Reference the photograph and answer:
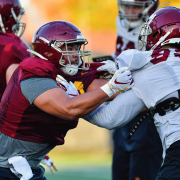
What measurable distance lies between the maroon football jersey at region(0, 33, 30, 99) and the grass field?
209 centimetres

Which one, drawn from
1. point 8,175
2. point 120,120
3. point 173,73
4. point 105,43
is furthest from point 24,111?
point 105,43

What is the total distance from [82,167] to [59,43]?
3.11m

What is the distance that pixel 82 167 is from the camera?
503 centimetres

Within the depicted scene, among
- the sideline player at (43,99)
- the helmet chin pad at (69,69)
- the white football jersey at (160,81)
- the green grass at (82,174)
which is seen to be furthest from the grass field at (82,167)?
the white football jersey at (160,81)

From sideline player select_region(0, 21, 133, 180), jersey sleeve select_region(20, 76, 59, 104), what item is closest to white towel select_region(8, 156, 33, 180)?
sideline player select_region(0, 21, 133, 180)

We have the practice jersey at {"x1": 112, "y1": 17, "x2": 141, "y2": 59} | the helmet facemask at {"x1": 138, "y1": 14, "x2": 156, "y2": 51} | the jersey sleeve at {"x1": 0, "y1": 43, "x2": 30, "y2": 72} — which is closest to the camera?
the helmet facemask at {"x1": 138, "y1": 14, "x2": 156, "y2": 51}

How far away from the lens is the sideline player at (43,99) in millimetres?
1967

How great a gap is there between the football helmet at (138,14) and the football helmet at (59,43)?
4.88 ft

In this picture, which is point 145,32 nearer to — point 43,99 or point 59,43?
point 59,43

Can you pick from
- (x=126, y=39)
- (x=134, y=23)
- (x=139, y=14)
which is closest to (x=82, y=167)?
(x=126, y=39)

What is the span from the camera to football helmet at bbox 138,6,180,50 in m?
2.13

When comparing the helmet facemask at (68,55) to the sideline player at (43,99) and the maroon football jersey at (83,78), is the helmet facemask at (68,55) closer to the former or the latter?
the sideline player at (43,99)

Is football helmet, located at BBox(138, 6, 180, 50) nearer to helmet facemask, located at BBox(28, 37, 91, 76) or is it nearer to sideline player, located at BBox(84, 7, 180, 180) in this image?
sideline player, located at BBox(84, 7, 180, 180)

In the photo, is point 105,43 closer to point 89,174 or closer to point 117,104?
point 89,174
